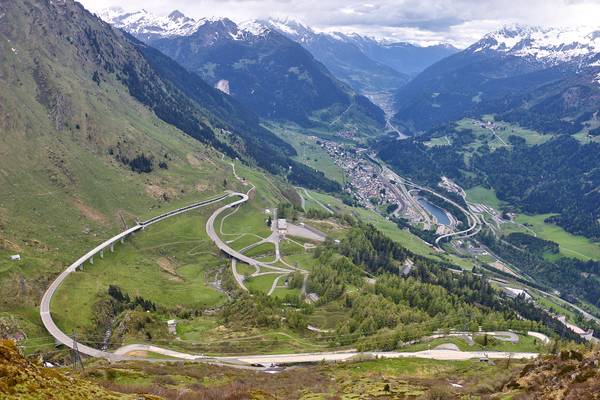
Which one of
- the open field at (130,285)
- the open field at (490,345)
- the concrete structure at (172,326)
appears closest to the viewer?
the open field at (490,345)

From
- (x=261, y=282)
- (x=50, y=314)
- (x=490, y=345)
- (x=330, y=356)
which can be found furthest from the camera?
(x=261, y=282)

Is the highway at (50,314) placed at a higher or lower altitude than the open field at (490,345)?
lower

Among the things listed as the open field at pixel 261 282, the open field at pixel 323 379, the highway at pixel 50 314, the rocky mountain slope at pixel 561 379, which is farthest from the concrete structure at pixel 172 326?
the rocky mountain slope at pixel 561 379

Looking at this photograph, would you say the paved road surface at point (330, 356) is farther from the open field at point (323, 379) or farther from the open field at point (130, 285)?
the open field at point (130, 285)

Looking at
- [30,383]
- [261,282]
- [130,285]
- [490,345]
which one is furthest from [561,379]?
[130,285]

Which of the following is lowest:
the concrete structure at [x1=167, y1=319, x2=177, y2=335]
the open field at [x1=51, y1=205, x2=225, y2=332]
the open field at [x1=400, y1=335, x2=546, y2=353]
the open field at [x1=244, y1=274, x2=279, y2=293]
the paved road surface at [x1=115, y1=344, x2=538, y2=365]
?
the open field at [x1=51, y1=205, x2=225, y2=332]

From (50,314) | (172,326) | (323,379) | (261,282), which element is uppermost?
(323,379)

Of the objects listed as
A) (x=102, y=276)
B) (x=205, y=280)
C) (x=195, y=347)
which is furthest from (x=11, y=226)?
(x=195, y=347)

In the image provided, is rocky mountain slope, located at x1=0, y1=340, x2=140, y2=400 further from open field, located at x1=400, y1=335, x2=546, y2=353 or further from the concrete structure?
open field, located at x1=400, y1=335, x2=546, y2=353

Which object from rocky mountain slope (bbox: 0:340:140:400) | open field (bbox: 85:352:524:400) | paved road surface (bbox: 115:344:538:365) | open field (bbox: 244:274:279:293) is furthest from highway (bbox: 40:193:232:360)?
rocky mountain slope (bbox: 0:340:140:400)

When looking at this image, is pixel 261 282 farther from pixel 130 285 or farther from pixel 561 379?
pixel 561 379

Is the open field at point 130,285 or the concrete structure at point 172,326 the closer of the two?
the concrete structure at point 172,326
